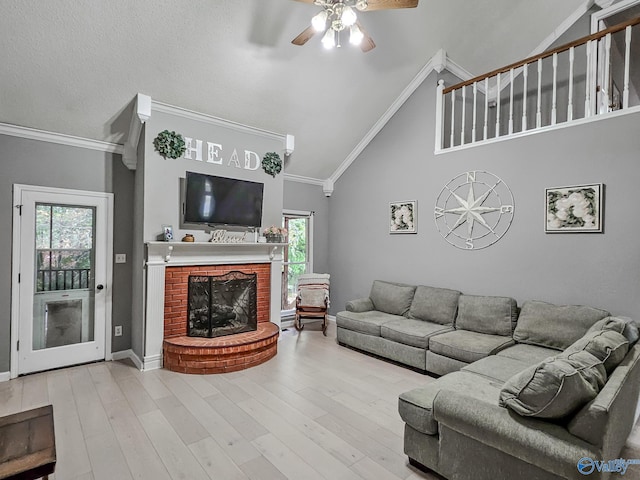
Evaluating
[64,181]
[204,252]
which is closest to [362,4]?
[204,252]

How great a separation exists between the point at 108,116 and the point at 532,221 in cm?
500

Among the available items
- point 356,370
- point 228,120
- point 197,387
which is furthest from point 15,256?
point 356,370

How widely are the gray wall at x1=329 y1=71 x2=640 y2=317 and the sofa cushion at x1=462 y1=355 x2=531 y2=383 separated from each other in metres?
1.18

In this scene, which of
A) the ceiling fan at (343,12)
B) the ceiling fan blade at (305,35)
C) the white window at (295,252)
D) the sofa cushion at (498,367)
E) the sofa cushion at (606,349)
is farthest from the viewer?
the white window at (295,252)

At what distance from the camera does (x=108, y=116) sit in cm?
386

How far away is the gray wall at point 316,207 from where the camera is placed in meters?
5.96

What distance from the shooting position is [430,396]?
2248 mm

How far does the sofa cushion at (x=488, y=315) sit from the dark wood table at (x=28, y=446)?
12.7 ft

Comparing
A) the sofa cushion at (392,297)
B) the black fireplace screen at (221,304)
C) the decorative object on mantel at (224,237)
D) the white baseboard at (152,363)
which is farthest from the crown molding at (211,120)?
the white baseboard at (152,363)

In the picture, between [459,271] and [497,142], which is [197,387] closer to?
[459,271]

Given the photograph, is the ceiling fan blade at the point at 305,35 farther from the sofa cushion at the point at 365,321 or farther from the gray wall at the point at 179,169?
the sofa cushion at the point at 365,321

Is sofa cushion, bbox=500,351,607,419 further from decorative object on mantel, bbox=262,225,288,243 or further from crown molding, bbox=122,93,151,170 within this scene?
crown molding, bbox=122,93,151,170

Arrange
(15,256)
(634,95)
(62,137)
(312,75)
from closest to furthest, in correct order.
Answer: (15,256)
(62,137)
(312,75)
(634,95)

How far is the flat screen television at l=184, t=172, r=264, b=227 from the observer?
4.01 meters
